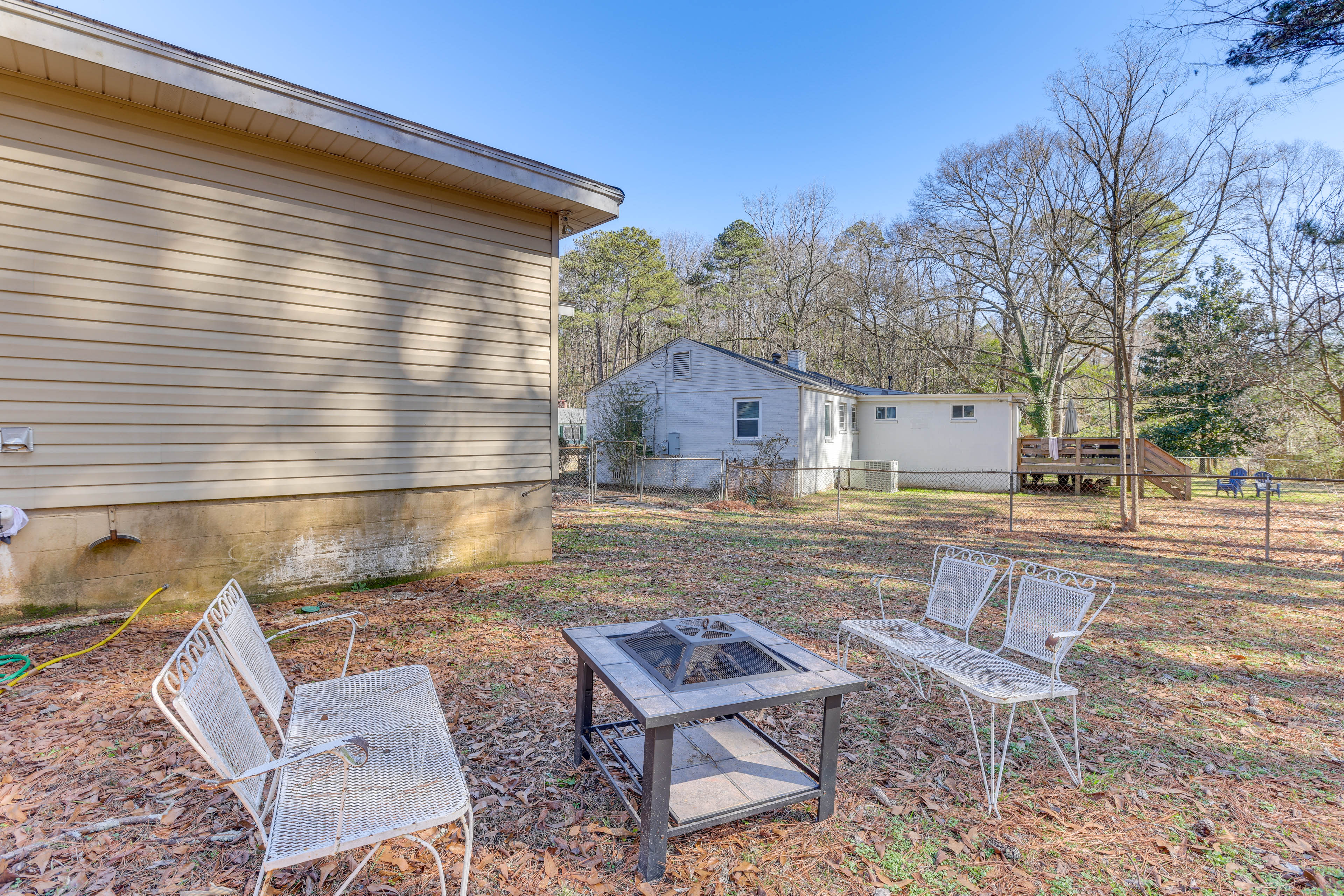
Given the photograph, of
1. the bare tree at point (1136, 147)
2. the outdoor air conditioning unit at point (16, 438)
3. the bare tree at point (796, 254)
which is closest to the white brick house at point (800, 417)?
the bare tree at point (1136, 147)

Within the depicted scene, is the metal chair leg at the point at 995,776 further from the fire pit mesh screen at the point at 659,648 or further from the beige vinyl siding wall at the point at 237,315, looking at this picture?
the beige vinyl siding wall at the point at 237,315

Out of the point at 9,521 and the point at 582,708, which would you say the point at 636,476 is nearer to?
the point at 9,521

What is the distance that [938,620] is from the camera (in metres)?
4.12

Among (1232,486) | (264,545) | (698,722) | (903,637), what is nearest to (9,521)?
(264,545)

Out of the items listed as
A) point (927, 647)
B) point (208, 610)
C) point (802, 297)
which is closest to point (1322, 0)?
point (927, 647)

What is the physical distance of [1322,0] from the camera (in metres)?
5.47

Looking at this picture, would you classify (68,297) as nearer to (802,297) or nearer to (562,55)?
(562,55)

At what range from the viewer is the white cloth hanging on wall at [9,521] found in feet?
13.8

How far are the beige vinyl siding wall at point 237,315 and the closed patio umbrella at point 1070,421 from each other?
74.9 ft

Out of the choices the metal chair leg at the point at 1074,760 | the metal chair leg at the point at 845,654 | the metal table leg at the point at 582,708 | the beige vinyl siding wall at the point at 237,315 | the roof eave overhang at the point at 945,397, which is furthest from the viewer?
the roof eave overhang at the point at 945,397

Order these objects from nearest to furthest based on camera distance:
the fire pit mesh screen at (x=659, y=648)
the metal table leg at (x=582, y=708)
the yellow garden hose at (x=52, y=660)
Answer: the fire pit mesh screen at (x=659, y=648) < the metal table leg at (x=582, y=708) < the yellow garden hose at (x=52, y=660)

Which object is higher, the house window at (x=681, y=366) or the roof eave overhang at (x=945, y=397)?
the house window at (x=681, y=366)

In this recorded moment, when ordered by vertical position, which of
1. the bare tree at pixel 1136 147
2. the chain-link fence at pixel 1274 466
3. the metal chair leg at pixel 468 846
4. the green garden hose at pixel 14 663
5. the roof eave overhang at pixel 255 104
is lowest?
the green garden hose at pixel 14 663

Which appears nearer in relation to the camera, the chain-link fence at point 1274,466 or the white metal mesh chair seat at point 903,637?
the white metal mesh chair seat at point 903,637
